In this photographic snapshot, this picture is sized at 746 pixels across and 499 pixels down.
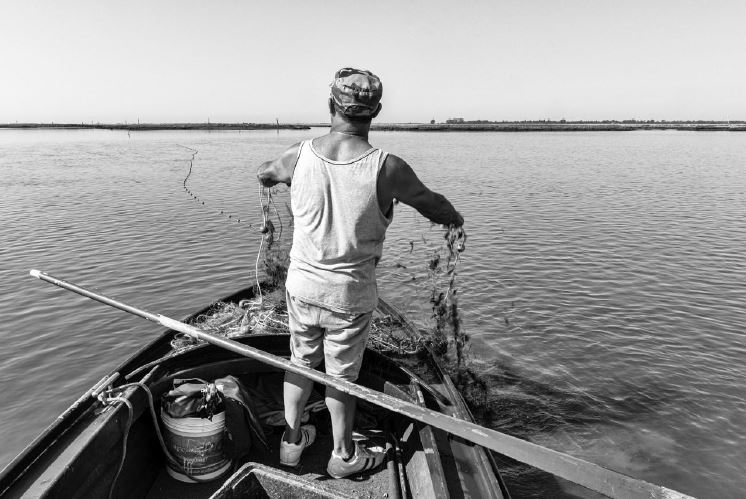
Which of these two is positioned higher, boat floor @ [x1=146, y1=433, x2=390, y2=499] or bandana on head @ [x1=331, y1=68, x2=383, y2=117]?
bandana on head @ [x1=331, y1=68, x2=383, y2=117]

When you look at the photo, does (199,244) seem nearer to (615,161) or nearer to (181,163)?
(181,163)

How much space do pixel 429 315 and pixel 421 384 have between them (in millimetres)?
6018

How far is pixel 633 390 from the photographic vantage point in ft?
26.1

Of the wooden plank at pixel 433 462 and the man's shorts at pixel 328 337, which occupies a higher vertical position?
the man's shorts at pixel 328 337

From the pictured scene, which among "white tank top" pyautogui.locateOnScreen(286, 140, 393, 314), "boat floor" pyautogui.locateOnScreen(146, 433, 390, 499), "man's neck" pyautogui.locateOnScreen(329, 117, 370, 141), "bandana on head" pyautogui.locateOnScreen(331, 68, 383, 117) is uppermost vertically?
"bandana on head" pyautogui.locateOnScreen(331, 68, 383, 117)

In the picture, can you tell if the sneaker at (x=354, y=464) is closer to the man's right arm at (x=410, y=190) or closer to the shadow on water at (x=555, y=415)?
the man's right arm at (x=410, y=190)

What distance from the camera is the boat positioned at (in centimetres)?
334

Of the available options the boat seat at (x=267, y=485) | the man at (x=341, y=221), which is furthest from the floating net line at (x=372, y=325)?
the boat seat at (x=267, y=485)

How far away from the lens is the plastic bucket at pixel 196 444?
160 inches

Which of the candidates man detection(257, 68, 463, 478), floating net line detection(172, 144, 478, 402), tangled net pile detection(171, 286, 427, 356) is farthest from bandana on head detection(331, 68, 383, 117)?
tangled net pile detection(171, 286, 427, 356)

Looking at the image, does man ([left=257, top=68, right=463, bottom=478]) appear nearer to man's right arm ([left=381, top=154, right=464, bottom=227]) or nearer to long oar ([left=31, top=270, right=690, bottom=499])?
man's right arm ([left=381, top=154, right=464, bottom=227])

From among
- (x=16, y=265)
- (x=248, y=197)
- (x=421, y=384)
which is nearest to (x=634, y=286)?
(x=421, y=384)

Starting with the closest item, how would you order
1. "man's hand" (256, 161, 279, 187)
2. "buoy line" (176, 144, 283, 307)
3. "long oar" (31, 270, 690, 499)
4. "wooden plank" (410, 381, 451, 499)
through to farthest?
"long oar" (31, 270, 690, 499) < "wooden plank" (410, 381, 451, 499) < "man's hand" (256, 161, 279, 187) < "buoy line" (176, 144, 283, 307)

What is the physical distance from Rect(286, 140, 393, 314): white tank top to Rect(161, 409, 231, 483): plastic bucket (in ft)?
4.96
